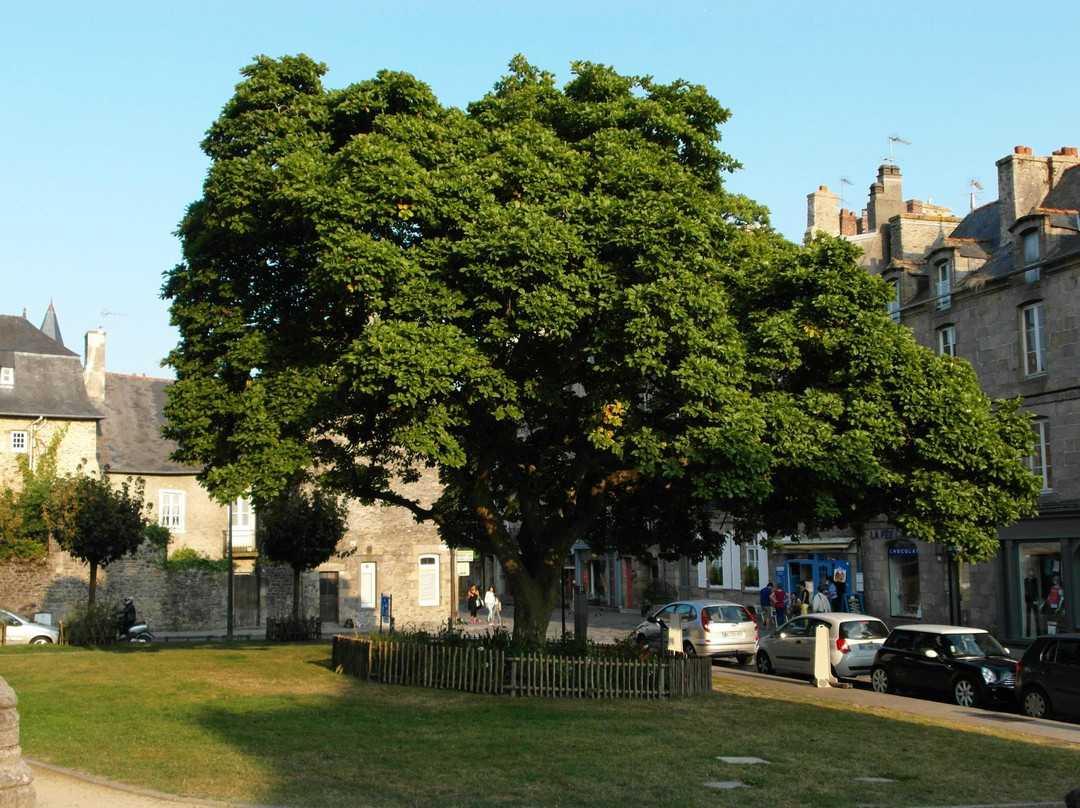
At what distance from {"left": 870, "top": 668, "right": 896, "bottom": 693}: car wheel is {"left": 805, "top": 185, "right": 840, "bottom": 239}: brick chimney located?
28.9 m

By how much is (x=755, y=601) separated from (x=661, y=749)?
33.2 m

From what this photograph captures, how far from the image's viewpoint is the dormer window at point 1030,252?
98.7ft

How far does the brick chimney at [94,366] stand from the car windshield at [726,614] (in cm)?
2695

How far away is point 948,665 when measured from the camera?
1948 cm

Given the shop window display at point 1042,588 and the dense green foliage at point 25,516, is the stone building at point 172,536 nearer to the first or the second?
the dense green foliage at point 25,516

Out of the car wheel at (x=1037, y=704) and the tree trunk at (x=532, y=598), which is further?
the tree trunk at (x=532, y=598)

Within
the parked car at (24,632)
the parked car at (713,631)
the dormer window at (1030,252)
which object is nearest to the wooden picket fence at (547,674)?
the parked car at (713,631)

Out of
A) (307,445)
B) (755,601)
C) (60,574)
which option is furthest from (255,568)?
(307,445)

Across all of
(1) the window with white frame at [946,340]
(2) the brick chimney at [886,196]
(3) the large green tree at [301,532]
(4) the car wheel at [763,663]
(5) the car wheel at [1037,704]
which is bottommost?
(4) the car wheel at [763,663]

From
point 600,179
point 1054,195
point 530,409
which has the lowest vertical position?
point 530,409

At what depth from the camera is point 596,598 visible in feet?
189

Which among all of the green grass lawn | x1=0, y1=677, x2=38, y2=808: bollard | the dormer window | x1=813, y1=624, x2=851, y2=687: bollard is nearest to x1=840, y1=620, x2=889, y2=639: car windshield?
x1=813, y1=624, x2=851, y2=687: bollard

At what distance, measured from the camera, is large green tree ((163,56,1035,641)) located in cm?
1570

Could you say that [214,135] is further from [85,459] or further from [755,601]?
[755,601]
